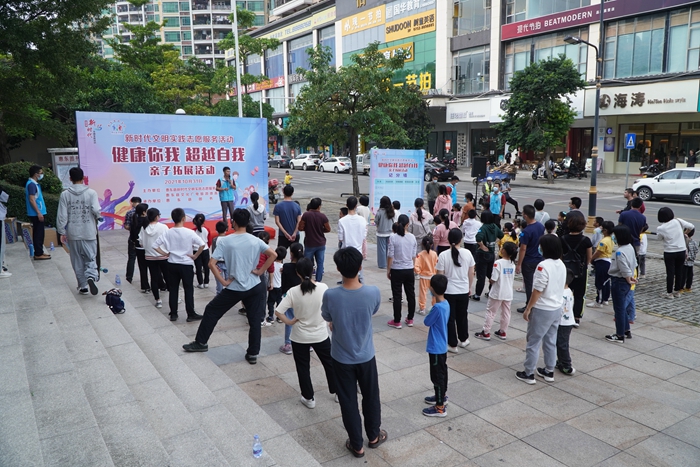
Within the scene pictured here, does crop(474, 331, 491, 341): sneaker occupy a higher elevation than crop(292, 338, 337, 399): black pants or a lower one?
lower

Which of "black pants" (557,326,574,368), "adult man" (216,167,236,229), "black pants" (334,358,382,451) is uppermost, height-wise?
"adult man" (216,167,236,229)

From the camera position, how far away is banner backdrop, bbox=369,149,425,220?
623 inches

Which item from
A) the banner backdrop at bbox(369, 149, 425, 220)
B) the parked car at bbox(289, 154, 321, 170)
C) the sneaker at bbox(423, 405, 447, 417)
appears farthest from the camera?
the parked car at bbox(289, 154, 321, 170)

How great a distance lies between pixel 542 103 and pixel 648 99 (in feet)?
20.0

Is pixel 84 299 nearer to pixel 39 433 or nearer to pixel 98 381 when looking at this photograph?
pixel 98 381

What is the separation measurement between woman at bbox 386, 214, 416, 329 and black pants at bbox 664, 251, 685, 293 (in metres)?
4.91

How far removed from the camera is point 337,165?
42750 millimetres

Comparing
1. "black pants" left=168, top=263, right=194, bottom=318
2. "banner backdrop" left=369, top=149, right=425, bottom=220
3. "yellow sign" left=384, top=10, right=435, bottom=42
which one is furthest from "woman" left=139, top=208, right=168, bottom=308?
"yellow sign" left=384, top=10, right=435, bottom=42

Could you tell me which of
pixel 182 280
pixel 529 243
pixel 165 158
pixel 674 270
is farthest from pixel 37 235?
pixel 674 270

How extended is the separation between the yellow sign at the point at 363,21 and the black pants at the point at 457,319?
45.0m

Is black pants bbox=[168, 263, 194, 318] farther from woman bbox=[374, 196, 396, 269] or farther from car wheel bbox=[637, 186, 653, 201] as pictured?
car wheel bbox=[637, 186, 653, 201]

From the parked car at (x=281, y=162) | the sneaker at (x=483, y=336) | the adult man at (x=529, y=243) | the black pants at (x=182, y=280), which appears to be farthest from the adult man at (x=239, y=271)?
the parked car at (x=281, y=162)

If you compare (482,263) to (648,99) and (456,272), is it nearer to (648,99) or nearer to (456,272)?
(456,272)

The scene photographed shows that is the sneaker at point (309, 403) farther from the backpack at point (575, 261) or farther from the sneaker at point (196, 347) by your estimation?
the backpack at point (575, 261)
